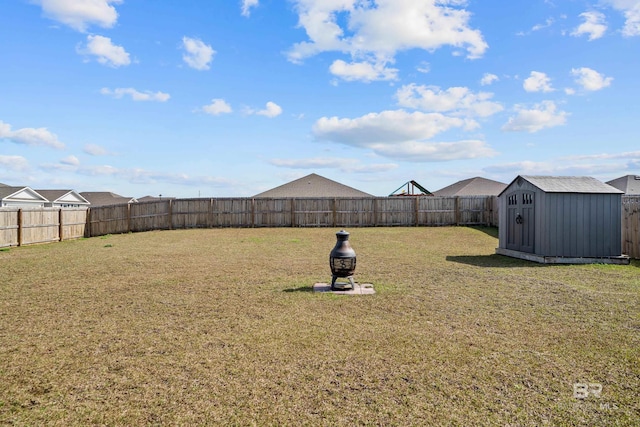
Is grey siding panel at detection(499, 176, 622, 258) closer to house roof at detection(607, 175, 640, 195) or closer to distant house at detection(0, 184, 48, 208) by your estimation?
house roof at detection(607, 175, 640, 195)

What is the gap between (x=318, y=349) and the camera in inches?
195

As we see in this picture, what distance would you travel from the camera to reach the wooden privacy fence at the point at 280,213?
25.6m

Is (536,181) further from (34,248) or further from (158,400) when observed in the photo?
(34,248)

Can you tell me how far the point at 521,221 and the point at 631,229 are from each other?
3.61m

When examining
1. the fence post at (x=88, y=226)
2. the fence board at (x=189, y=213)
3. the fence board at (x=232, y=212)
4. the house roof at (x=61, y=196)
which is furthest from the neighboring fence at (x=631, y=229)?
the house roof at (x=61, y=196)

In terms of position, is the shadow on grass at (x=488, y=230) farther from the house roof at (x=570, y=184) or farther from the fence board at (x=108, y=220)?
the fence board at (x=108, y=220)

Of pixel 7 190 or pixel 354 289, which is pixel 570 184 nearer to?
pixel 354 289

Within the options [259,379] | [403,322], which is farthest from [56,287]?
[403,322]

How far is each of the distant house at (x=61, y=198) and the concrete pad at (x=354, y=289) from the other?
140 ft

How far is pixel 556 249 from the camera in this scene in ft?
40.1

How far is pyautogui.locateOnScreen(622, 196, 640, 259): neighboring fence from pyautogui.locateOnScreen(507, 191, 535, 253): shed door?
3457 millimetres

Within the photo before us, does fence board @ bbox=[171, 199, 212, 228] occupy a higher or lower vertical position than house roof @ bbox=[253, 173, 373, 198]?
lower

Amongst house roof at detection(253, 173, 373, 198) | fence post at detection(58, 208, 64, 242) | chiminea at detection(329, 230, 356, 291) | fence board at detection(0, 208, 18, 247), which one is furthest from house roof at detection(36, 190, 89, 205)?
chiminea at detection(329, 230, 356, 291)

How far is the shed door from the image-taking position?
12.9 metres
